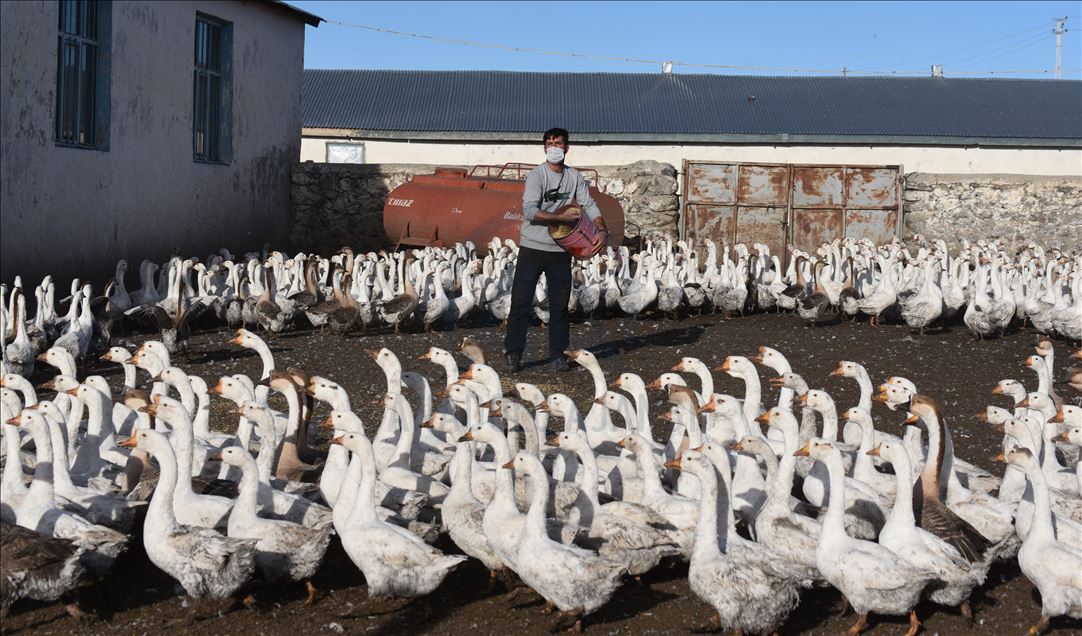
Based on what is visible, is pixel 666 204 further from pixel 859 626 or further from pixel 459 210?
pixel 859 626

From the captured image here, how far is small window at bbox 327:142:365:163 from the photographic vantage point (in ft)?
108

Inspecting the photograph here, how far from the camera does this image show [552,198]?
38.8ft

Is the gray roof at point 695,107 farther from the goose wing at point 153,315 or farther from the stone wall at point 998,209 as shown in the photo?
the goose wing at point 153,315

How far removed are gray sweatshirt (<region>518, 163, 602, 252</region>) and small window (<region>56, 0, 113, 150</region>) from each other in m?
8.12

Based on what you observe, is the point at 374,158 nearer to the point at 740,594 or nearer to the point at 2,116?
the point at 2,116

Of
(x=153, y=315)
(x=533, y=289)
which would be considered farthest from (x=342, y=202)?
(x=533, y=289)

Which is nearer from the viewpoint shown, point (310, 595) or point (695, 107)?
point (310, 595)

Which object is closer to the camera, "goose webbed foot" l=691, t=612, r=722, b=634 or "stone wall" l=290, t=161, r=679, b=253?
"goose webbed foot" l=691, t=612, r=722, b=634

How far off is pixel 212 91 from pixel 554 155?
11.8 m

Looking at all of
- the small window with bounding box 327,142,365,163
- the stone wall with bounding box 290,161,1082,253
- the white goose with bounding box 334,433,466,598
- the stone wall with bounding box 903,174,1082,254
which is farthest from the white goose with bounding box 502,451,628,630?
the small window with bounding box 327,142,365,163

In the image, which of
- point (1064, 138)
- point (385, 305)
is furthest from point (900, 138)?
point (385, 305)

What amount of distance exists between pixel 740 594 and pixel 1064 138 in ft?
90.2

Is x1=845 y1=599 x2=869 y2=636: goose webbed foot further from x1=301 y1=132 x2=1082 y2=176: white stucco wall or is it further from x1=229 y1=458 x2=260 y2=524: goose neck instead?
x1=301 y1=132 x2=1082 y2=176: white stucco wall

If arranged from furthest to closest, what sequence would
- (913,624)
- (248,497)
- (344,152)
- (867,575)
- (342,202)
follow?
1. (344,152)
2. (342,202)
3. (248,497)
4. (913,624)
5. (867,575)
